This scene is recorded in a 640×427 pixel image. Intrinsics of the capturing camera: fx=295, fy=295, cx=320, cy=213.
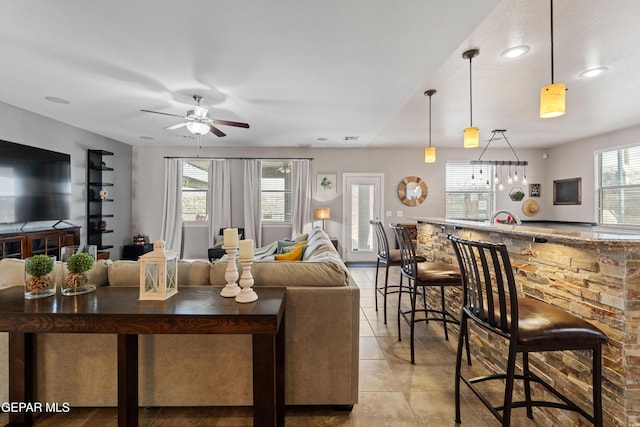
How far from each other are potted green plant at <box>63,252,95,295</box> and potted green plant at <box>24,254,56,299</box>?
0.08 meters

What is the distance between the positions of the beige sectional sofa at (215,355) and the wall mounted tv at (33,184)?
2812mm

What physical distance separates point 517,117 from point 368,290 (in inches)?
135

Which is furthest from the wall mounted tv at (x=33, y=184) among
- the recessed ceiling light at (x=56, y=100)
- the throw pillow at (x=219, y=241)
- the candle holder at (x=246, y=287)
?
the candle holder at (x=246, y=287)

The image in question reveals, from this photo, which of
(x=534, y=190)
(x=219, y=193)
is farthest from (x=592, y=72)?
(x=219, y=193)

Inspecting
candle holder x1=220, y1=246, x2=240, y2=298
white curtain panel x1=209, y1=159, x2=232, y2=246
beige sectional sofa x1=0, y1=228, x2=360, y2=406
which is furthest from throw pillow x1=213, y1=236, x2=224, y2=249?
candle holder x1=220, y1=246, x2=240, y2=298

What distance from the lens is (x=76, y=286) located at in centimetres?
164

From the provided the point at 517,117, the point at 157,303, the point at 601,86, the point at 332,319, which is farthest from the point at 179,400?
the point at 517,117

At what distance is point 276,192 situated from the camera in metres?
6.57

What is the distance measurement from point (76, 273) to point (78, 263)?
0.06 m

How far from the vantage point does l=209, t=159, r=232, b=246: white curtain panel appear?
20.7ft

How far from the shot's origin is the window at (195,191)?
21.2 ft

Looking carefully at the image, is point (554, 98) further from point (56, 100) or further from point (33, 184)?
point (33, 184)

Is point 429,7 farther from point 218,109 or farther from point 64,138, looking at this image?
point 64,138

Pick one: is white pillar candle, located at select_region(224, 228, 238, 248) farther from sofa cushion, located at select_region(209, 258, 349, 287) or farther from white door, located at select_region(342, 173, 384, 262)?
white door, located at select_region(342, 173, 384, 262)
